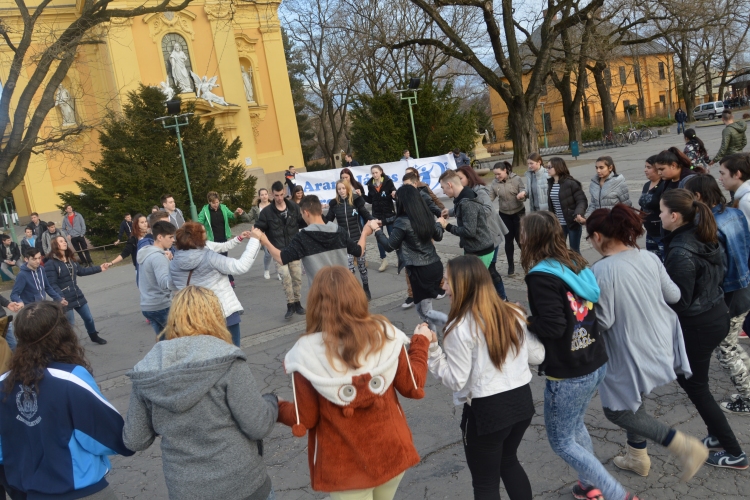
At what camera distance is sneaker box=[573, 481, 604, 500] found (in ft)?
11.8

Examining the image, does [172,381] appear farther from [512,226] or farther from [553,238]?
[512,226]

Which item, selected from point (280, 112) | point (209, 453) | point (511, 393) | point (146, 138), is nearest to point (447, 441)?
point (511, 393)

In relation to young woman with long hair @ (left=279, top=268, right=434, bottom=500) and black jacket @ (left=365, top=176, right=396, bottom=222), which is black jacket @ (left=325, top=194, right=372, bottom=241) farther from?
young woman with long hair @ (left=279, top=268, right=434, bottom=500)

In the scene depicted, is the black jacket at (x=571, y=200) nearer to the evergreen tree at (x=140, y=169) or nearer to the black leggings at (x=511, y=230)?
the black leggings at (x=511, y=230)

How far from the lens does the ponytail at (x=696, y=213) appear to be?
12.5 feet

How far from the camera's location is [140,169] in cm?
2017

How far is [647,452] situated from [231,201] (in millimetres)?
20068

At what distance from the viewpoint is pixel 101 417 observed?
276 cm

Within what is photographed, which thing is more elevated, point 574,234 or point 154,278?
point 154,278

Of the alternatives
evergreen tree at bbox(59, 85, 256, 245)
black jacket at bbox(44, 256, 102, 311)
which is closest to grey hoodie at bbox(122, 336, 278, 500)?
black jacket at bbox(44, 256, 102, 311)

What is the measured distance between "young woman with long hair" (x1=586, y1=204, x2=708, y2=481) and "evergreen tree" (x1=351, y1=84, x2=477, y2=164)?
24435 mm

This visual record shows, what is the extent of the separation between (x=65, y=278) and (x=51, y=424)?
6443mm

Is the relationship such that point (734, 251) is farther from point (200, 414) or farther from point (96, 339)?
point (96, 339)

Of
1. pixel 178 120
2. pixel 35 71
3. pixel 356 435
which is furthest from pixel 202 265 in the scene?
pixel 178 120
